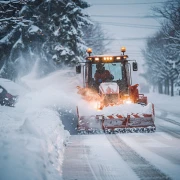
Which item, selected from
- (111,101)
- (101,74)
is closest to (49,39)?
(101,74)

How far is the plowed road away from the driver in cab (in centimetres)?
272

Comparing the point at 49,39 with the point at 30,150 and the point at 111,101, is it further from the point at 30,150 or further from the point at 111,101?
the point at 30,150

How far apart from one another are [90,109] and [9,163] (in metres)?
5.50

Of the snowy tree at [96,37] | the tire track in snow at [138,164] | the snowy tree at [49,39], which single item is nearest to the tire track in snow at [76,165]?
the tire track in snow at [138,164]

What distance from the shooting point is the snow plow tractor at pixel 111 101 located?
9578 mm

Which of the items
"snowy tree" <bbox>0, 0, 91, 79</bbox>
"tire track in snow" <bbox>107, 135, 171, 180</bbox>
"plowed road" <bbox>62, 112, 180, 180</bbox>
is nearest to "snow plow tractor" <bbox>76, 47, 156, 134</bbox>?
"plowed road" <bbox>62, 112, 180, 180</bbox>

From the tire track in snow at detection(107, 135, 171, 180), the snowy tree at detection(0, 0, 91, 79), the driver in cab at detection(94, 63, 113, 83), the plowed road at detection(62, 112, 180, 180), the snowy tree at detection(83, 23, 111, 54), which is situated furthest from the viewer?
the snowy tree at detection(83, 23, 111, 54)

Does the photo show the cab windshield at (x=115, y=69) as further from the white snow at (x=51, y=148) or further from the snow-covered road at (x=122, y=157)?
the snow-covered road at (x=122, y=157)

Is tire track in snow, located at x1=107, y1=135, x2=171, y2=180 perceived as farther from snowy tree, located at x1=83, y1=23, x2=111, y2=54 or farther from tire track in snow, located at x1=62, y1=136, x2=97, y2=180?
snowy tree, located at x1=83, y1=23, x2=111, y2=54

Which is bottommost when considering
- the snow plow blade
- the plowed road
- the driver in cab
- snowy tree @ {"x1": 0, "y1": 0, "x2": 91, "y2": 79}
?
the plowed road

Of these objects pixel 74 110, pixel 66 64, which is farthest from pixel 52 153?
pixel 66 64

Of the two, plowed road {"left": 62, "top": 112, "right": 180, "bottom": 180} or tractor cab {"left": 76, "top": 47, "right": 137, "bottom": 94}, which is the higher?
tractor cab {"left": 76, "top": 47, "right": 137, "bottom": 94}

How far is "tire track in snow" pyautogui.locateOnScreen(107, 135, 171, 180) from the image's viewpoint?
4.96 meters

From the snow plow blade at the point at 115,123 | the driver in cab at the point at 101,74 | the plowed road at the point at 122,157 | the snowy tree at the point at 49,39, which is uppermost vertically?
the snowy tree at the point at 49,39
